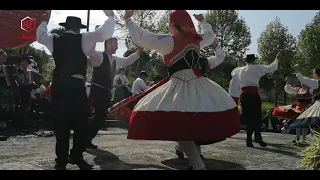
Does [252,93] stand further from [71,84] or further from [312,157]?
[71,84]

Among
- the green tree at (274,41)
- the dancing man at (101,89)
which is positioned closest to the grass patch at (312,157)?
the dancing man at (101,89)

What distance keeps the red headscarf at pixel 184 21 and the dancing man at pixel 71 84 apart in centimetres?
77

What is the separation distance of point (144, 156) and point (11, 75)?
4.79 m

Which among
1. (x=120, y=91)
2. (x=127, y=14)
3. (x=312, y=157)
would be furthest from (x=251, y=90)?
(x=120, y=91)

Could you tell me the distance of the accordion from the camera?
834cm

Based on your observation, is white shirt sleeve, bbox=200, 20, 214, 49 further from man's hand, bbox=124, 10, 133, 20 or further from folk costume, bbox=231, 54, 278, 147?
folk costume, bbox=231, 54, 278, 147

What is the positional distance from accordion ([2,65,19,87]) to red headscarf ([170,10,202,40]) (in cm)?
515

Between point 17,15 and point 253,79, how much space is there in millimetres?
8872

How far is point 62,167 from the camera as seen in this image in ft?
13.5

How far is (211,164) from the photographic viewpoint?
15.5ft

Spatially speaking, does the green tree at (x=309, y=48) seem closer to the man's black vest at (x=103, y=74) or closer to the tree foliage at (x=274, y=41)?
the tree foliage at (x=274, y=41)

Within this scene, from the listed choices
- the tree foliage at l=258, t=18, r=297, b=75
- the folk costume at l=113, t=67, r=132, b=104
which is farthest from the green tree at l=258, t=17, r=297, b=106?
the folk costume at l=113, t=67, r=132, b=104
